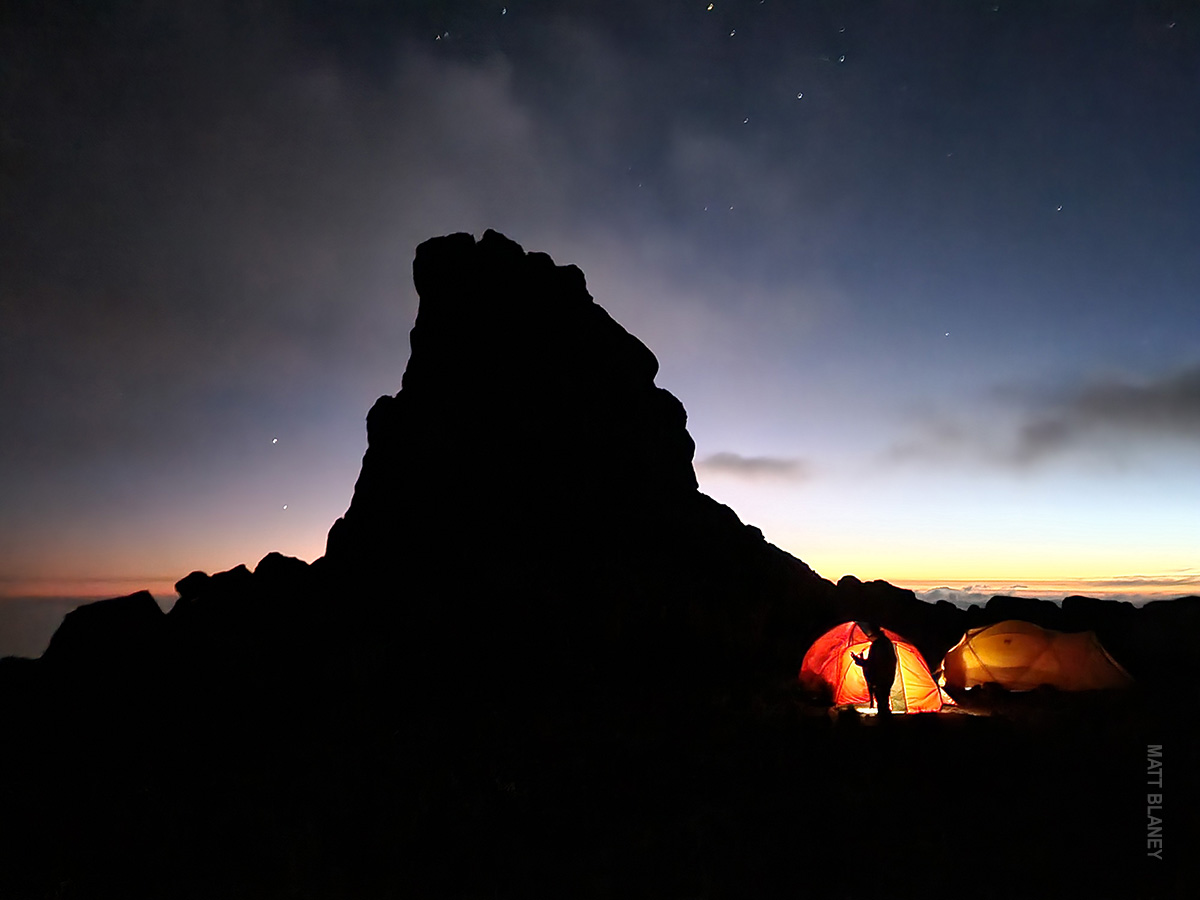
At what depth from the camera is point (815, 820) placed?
974cm

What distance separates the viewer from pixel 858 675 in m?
19.5

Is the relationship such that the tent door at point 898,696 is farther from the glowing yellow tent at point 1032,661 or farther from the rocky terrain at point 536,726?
the glowing yellow tent at point 1032,661

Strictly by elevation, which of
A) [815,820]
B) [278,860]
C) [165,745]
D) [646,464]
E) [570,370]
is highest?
[570,370]

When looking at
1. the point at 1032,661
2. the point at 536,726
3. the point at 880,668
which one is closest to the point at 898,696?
the point at 880,668

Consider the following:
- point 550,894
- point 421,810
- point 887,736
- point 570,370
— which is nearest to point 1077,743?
point 887,736

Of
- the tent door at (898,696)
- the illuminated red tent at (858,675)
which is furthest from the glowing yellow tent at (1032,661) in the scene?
the tent door at (898,696)

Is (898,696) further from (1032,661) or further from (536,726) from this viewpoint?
(536,726)

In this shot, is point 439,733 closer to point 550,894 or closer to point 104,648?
point 550,894

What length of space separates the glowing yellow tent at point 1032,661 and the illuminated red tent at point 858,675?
2.62 m

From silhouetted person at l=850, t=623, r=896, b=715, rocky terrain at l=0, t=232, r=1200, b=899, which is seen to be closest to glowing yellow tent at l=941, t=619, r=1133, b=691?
rocky terrain at l=0, t=232, r=1200, b=899

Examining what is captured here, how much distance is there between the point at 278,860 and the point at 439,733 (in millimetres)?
7629

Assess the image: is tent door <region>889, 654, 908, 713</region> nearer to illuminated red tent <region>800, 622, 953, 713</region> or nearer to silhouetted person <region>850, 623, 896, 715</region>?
illuminated red tent <region>800, 622, 953, 713</region>

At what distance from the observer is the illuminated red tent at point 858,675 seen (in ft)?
61.8

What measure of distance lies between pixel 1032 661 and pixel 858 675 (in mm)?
6013
